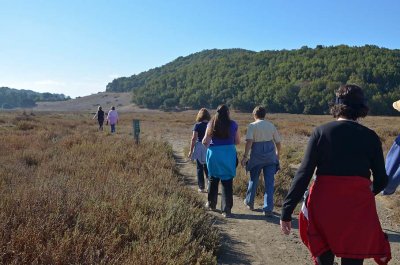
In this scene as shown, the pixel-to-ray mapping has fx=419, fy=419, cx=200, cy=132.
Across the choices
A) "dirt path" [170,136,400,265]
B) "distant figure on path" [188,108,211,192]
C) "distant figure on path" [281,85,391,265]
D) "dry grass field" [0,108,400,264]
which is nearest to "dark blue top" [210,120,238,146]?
"dry grass field" [0,108,400,264]

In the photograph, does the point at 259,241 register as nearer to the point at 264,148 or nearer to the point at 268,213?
the point at 268,213

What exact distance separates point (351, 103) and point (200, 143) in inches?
229

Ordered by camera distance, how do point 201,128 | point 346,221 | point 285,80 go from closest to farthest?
1. point 346,221
2. point 201,128
3. point 285,80

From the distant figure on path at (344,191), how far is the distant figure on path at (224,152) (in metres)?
3.62

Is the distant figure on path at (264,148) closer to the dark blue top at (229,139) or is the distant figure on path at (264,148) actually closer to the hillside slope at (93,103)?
the dark blue top at (229,139)

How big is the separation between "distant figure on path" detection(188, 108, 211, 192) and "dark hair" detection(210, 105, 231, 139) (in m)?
1.48

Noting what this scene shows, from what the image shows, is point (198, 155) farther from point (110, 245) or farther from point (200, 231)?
point (110, 245)

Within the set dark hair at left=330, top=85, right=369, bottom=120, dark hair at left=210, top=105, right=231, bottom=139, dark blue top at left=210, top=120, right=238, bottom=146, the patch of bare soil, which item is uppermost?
dark hair at left=330, top=85, right=369, bottom=120

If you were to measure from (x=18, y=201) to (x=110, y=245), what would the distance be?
4.51 ft

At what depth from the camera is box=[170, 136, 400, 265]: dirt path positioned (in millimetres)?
4941

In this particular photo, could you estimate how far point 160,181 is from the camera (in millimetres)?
7293

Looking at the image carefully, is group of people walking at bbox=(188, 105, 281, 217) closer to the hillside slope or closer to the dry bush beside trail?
the dry bush beside trail

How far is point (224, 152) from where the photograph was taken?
22.0ft

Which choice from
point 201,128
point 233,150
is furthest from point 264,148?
point 201,128
